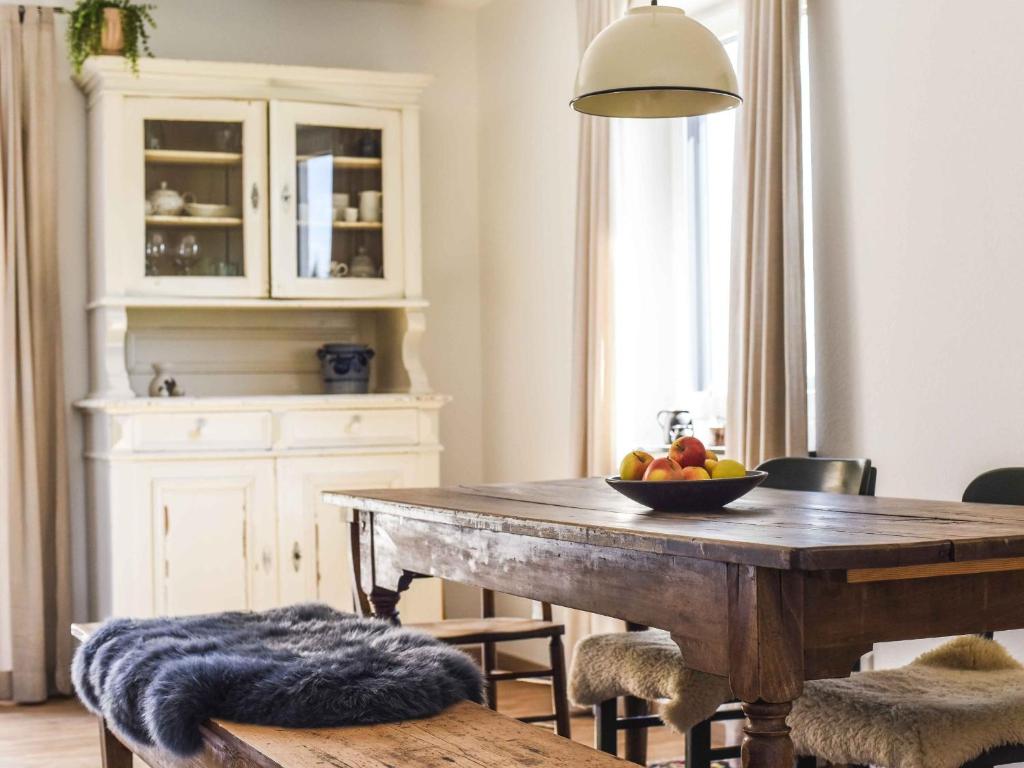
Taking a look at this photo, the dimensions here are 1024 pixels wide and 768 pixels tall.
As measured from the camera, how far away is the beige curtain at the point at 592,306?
4152mm

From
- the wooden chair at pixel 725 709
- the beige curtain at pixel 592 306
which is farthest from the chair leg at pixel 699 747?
the beige curtain at pixel 592 306

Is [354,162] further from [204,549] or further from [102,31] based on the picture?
[204,549]

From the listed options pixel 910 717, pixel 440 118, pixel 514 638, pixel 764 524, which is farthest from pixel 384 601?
pixel 440 118

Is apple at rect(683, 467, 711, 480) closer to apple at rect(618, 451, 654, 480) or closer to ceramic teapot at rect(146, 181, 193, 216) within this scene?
apple at rect(618, 451, 654, 480)

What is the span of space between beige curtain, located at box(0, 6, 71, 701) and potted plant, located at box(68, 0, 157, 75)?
21 cm

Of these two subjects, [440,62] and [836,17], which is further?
[440,62]

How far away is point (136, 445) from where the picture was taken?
4289 millimetres

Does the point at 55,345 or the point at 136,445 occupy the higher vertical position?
the point at 55,345

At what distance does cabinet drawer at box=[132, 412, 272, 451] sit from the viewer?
4309mm

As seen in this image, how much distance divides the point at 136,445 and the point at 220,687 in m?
2.27

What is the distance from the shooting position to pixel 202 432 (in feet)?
14.3

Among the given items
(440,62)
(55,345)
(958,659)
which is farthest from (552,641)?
(440,62)

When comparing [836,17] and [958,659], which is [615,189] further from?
[958,659]

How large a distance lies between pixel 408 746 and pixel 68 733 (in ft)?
8.07
